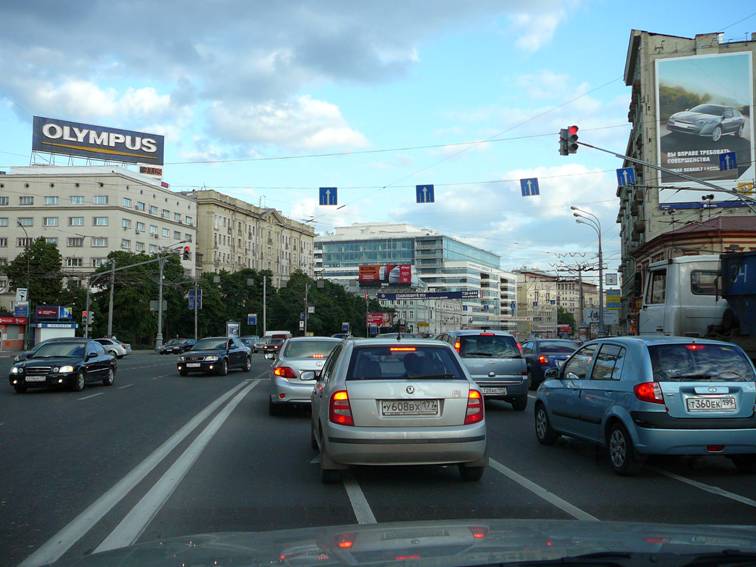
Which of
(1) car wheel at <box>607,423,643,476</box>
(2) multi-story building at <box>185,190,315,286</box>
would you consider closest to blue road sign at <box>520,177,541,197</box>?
(1) car wheel at <box>607,423,643,476</box>

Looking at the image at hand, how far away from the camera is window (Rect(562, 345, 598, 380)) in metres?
9.76

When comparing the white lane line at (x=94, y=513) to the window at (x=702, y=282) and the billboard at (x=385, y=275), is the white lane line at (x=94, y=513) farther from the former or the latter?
the billboard at (x=385, y=275)

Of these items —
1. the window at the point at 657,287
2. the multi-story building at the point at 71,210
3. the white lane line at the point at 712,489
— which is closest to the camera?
the white lane line at the point at 712,489

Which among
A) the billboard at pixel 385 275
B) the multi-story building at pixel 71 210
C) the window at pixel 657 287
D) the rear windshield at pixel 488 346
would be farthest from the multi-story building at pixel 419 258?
the rear windshield at pixel 488 346

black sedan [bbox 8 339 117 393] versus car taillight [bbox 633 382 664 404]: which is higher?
car taillight [bbox 633 382 664 404]

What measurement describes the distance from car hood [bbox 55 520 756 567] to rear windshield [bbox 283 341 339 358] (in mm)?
10743

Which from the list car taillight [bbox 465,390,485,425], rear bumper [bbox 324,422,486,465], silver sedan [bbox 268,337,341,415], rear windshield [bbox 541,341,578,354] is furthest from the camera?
rear windshield [bbox 541,341,578,354]

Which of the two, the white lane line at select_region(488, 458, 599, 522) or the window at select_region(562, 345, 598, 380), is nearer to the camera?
the white lane line at select_region(488, 458, 599, 522)

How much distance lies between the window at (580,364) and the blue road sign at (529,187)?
19.0 metres

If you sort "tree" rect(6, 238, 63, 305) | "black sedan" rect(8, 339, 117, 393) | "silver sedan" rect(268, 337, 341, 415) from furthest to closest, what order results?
"tree" rect(6, 238, 63, 305)
"black sedan" rect(8, 339, 117, 393)
"silver sedan" rect(268, 337, 341, 415)

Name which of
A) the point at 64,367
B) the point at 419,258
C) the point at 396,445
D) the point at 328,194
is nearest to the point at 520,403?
the point at 396,445

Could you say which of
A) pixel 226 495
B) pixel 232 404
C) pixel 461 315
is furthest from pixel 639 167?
pixel 461 315

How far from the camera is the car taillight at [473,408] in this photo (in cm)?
759

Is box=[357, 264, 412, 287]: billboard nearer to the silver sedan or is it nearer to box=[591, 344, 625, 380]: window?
the silver sedan
